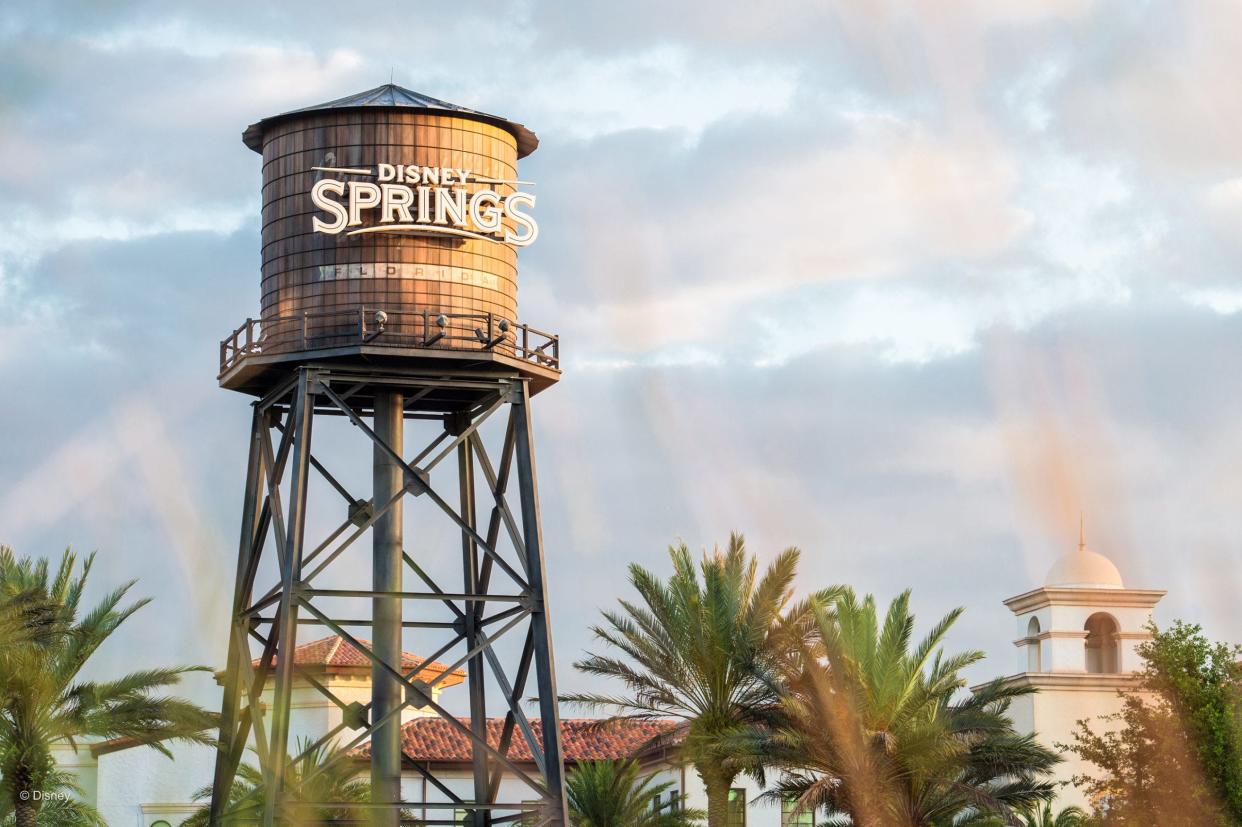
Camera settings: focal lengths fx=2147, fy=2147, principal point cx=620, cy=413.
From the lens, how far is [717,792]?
44.7m

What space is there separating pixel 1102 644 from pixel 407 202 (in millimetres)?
41532

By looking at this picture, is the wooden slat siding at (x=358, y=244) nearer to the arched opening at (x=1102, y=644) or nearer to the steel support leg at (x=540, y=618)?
the steel support leg at (x=540, y=618)

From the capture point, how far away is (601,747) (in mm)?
66625

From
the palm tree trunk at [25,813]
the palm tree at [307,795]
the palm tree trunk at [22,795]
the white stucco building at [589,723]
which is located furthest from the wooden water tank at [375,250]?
the white stucco building at [589,723]

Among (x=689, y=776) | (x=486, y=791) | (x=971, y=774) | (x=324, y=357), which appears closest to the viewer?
(x=324, y=357)

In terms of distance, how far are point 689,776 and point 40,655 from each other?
29284 mm

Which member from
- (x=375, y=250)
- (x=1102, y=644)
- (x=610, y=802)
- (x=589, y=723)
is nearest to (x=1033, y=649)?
(x=1102, y=644)

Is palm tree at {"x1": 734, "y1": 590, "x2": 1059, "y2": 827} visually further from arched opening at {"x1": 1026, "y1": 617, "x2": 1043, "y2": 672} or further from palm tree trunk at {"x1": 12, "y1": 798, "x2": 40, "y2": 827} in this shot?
arched opening at {"x1": 1026, "y1": 617, "x2": 1043, "y2": 672}

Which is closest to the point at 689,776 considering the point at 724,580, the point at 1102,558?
the point at 1102,558

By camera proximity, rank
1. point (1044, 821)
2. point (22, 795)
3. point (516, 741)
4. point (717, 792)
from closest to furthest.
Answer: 1. point (22, 795)
2. point (717, 792)
3. point (1044, 821)
4. point (516, 741)

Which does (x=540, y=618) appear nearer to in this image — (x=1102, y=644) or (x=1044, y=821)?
(x=1044, y=821)

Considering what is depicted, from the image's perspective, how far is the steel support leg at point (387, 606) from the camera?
3897 centimetres

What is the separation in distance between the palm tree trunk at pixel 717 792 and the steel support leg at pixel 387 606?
25.6 feet

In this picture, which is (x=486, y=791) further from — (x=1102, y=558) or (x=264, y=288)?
(x=1102, y=558)
